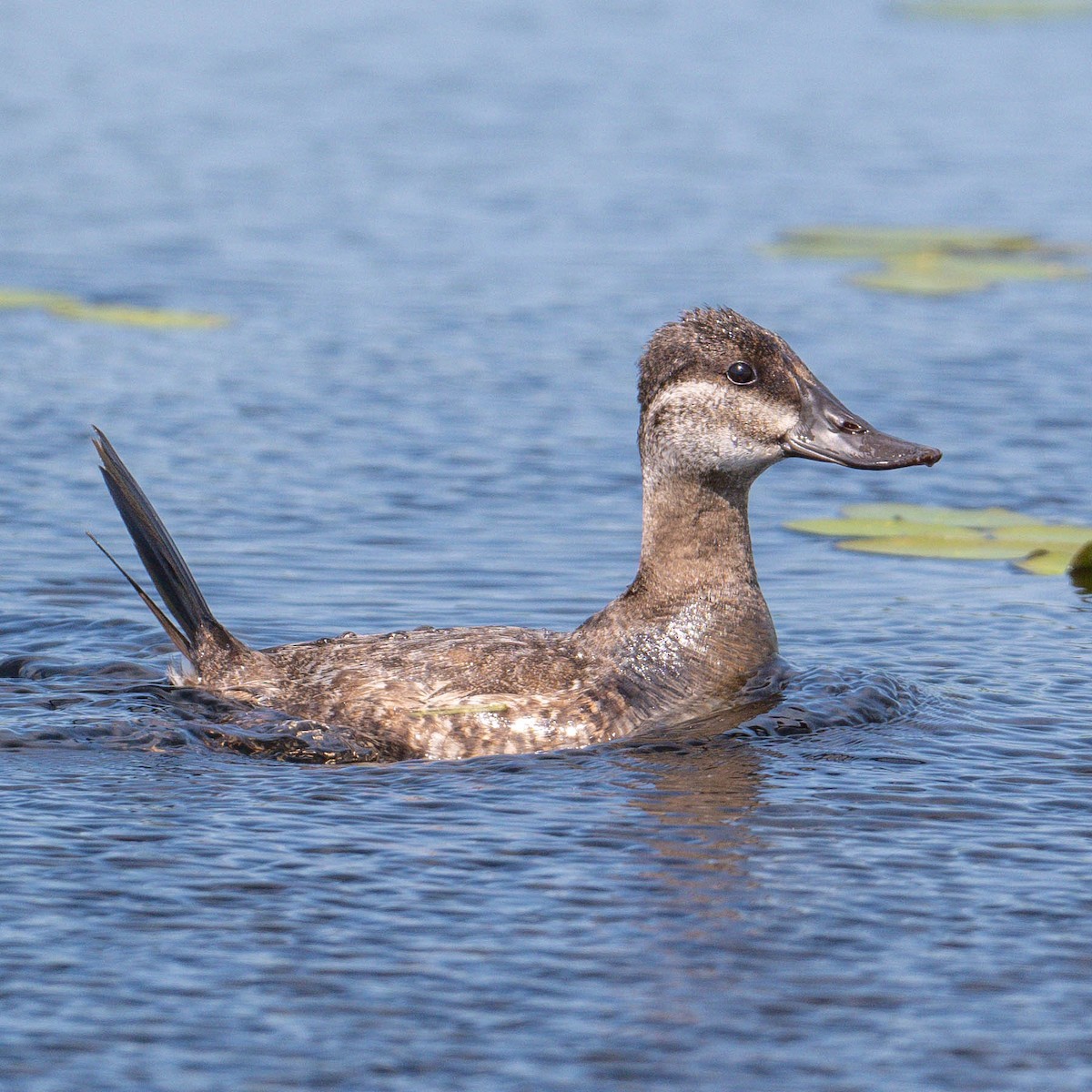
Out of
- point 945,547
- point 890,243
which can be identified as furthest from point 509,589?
point 890,243

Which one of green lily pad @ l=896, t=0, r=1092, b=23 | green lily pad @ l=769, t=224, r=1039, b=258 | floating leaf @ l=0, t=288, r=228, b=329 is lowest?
floating leaf @ l=0, t=288, r=228, b=329

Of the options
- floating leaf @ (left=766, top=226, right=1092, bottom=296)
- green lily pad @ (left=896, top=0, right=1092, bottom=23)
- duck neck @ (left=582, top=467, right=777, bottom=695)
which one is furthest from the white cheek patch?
green lily pad @ (left=896, top=0, right=1092, bottom=23)

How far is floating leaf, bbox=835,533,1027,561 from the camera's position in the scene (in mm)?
10422

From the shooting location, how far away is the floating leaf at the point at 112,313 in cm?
1445

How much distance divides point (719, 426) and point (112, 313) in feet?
24.9

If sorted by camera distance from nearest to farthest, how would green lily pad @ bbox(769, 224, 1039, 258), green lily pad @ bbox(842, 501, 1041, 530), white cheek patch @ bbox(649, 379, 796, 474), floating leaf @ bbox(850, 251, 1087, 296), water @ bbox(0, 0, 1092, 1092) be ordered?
water @ bbox(0, 0, 1092, 1092) < white cheek patch @ bbox(649, 379, 796, 474) < green lily pad @ bbox(842, 501, 1041, 530) < floating leaf @ bbox(850, 251, 1087, 296) < green lily pad @ bbox(769, 224, 1039, 258)

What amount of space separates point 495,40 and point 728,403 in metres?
20.3

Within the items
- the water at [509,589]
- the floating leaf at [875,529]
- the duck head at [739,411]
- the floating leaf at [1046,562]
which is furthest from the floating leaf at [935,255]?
the duck head at [739,411]

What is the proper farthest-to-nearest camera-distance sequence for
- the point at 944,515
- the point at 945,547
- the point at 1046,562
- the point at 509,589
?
the point at 944,515, the point at 945,547, the point at 1046,562, the point at 509,589

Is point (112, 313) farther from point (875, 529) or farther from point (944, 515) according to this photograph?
point (944, 515)

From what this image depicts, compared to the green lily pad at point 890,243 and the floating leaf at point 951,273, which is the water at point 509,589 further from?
the green lily pad at point 890,243

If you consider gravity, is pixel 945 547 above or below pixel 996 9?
below

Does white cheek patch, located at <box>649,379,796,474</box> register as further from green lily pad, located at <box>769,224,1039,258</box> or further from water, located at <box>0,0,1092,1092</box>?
green lily pad, located at <box>769,224,1039,258</box>

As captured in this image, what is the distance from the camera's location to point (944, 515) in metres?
11.0
